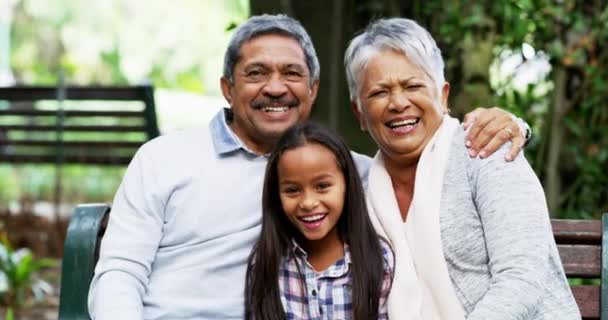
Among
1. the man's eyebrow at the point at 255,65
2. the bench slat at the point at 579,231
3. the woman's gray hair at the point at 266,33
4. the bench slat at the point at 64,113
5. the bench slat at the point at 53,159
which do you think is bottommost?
the bench slat at the point at 53,159

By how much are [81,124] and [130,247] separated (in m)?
4.04

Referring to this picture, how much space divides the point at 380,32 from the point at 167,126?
12.5m

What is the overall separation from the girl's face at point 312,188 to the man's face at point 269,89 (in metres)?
0.24

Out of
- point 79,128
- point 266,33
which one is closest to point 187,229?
point 266,33

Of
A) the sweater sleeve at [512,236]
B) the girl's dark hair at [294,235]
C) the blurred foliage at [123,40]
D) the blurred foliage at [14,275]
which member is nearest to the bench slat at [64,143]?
the blurred foliage at [14,275]

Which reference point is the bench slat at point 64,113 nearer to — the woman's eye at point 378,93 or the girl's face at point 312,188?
the girl's face at point 312,188

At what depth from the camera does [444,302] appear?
8.77ft

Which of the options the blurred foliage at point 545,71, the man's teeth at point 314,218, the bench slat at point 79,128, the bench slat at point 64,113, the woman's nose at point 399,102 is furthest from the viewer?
the bench slat at point 64,113

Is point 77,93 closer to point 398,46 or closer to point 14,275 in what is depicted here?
point 14,275

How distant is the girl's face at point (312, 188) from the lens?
2.85 m

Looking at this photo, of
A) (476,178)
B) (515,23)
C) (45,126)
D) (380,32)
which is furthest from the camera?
(45,126)

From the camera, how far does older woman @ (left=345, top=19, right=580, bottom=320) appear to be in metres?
2.57

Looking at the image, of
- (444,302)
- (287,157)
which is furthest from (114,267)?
(444,302)

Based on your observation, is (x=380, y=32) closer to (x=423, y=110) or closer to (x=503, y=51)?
(x=423, y=110)
